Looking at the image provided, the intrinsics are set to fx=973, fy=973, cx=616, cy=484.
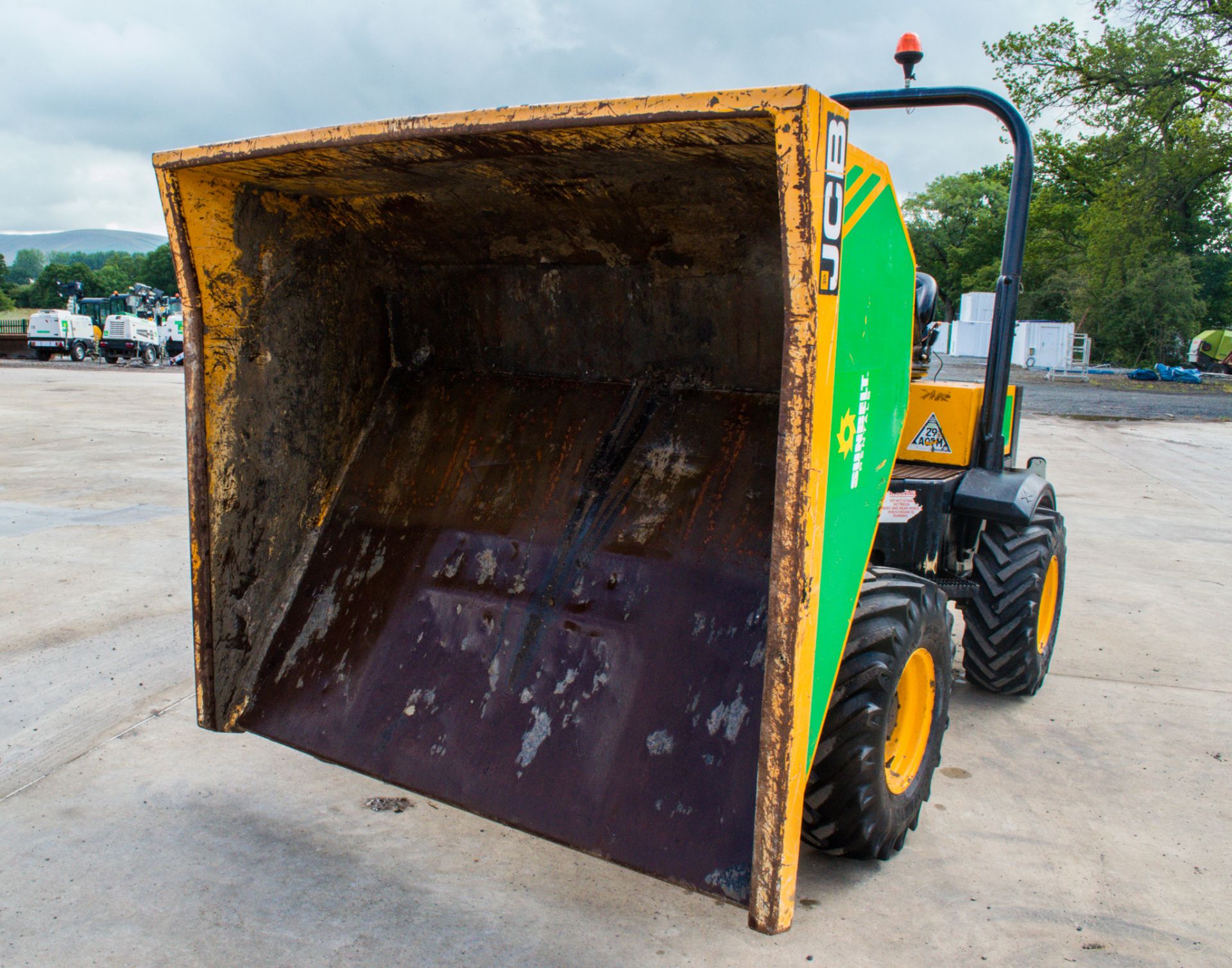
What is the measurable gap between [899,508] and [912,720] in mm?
863

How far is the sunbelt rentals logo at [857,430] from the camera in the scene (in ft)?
6.62

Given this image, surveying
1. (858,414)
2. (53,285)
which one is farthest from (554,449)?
(53,285)

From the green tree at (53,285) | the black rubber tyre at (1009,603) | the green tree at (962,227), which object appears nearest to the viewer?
the black rubber tyre at (1009,603)

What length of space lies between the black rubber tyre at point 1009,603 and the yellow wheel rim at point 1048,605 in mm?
176

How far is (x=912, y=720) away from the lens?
8.99ft

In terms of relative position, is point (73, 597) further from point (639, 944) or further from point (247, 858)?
point (639, 944)

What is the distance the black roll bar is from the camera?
333cm

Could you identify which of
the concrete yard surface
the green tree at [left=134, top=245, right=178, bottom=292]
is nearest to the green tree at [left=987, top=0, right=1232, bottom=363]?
the concrete yard surface

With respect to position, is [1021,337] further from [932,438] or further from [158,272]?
[158,272]

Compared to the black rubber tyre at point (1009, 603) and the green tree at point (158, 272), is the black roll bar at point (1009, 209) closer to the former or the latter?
the black rubber tyre at point (1009, 603)

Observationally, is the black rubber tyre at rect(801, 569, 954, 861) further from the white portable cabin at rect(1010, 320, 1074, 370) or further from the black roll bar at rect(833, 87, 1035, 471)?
the white portable cabin at rect(1010, 320, 1074, 370)

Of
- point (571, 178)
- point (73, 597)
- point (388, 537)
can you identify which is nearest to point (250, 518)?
point (388, 537)

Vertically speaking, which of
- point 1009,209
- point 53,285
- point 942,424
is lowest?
point 942,424

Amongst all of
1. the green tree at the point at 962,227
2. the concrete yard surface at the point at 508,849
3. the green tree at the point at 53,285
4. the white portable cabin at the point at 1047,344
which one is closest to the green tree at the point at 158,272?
the green tree at the point at 53,285
